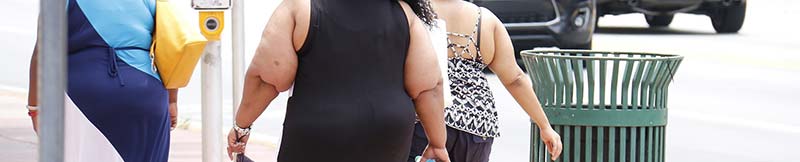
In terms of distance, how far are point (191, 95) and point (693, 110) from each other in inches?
176

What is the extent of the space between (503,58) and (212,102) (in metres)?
1.97

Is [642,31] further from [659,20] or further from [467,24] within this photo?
[467,24]

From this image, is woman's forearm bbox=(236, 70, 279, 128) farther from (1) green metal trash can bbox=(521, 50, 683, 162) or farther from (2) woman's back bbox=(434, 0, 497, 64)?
(1) green metal trash can bbox=(521, 50, 683, 162)

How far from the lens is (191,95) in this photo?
41.4 feet

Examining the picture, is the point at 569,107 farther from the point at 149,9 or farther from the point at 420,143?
the point at 149,9

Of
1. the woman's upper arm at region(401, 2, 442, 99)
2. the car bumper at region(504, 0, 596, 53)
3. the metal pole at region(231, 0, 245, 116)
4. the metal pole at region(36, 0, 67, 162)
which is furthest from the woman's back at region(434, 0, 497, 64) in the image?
the car bumper at region(504, 0, 596, 53)

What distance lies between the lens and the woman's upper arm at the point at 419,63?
417cm

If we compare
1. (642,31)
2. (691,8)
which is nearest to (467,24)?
(691,8)

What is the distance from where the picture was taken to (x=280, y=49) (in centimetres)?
399

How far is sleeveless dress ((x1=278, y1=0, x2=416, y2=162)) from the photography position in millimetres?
4016

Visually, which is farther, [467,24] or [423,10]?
[467,24]

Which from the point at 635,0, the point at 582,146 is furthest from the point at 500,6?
the point at 582,146

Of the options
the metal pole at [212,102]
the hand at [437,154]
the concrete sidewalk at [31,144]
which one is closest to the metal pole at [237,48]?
the metal pole at [212,102]

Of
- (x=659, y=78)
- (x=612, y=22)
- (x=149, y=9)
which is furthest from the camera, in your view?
(x=612, y=22)
